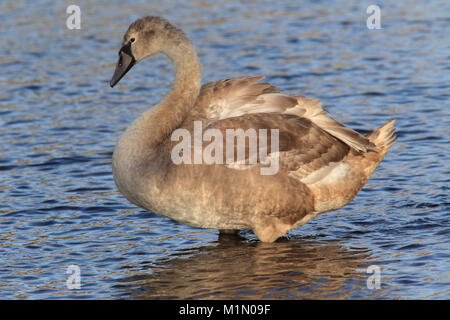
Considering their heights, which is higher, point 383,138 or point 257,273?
point 383,138

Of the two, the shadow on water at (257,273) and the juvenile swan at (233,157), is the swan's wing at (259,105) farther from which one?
the shadow on water at (257,273)

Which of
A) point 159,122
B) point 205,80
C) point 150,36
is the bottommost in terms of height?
point 159,122

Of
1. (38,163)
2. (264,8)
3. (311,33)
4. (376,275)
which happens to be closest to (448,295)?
(376,275)

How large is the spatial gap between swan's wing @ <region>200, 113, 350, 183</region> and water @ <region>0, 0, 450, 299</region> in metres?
0.80

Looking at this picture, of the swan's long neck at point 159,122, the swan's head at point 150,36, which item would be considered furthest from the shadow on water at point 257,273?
the swan's head at point 150,36

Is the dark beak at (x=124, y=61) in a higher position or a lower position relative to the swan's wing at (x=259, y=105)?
higher

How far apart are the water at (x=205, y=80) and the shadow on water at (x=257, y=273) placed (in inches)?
0.8

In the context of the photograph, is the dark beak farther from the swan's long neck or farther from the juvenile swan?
the swan's long neck

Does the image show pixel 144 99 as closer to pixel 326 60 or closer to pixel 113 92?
pixel 113 92

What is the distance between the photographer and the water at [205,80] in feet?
26.9

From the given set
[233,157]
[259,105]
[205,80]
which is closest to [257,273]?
[233,157]

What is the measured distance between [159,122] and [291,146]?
134cm

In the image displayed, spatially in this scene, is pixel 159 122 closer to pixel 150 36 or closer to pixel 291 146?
pixel 150 36

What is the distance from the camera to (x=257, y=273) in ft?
27.0
